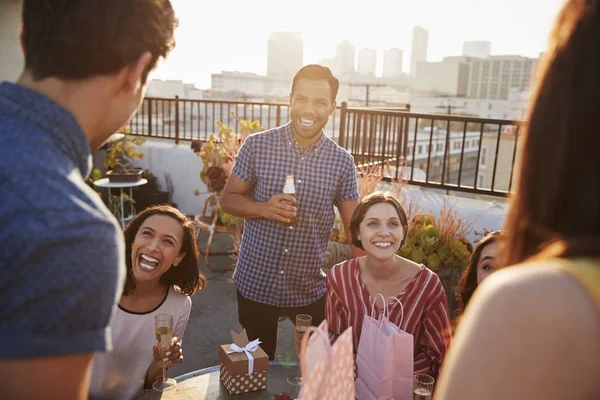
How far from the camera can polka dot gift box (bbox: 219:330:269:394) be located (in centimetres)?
221

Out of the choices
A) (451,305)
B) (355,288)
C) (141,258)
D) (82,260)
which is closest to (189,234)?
(141,258)

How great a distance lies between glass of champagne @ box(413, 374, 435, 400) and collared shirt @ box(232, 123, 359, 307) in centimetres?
127

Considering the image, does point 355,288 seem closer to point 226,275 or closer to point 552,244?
point 552,244

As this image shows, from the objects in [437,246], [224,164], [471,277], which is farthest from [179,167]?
[471,277]

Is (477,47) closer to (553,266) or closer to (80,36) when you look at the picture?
(80,36)

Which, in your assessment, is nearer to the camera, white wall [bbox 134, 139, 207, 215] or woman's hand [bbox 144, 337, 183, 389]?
woman's hand [bbox 144, 337, 183, 389]

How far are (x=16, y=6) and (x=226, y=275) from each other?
528 centimetres

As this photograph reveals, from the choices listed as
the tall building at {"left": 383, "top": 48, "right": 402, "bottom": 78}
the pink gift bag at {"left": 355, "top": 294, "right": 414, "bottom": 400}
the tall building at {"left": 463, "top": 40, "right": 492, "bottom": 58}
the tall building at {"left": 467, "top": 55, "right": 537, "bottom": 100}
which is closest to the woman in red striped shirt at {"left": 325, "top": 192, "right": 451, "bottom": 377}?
the pink gift bag at {"left": 355, "top": 294, "right": 414, "bottom": 400}

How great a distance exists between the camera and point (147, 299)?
272cm

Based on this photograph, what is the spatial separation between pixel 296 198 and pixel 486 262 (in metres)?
1.14

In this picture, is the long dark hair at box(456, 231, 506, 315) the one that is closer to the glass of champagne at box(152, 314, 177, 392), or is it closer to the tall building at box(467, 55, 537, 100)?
the glass of champagne at box(152, 314, 177, 392)

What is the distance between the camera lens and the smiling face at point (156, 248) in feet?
8.80

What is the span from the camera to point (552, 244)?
2.44 ft

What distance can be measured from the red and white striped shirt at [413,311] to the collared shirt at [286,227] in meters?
0.39
